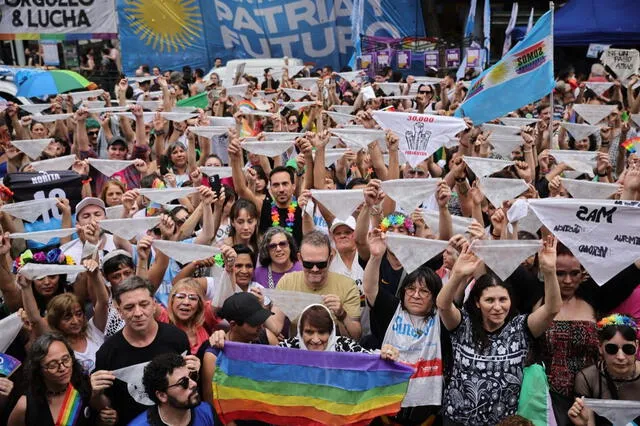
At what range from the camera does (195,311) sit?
4.76 m

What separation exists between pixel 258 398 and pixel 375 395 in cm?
64

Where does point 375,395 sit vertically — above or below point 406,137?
below

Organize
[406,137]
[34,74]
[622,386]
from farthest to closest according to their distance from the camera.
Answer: [34,74] < [406,137] < [622,386]

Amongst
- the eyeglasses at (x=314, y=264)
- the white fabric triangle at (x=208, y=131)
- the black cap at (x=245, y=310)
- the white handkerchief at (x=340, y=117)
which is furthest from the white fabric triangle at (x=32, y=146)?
the black cap at (x=245, y=310)

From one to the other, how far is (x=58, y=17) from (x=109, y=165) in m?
9.69

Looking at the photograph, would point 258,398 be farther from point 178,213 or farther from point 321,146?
point 321,146

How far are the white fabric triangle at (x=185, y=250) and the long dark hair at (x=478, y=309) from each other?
1.64 metres

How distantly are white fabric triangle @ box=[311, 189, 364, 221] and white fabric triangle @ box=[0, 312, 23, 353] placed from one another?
2.22 meters

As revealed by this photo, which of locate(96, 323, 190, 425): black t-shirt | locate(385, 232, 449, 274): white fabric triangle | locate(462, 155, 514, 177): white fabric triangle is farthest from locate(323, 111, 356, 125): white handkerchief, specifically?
locate(96, 323, 190, 425): black t-shirt

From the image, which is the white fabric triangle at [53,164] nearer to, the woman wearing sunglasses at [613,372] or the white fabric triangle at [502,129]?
the white fabric triangle at [502,129]

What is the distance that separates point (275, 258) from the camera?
5.52 m

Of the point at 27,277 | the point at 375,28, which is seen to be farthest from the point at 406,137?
the point at 375,28

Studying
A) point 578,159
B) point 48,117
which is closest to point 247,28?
point 48,117

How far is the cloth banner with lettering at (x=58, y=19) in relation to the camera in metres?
15.9
